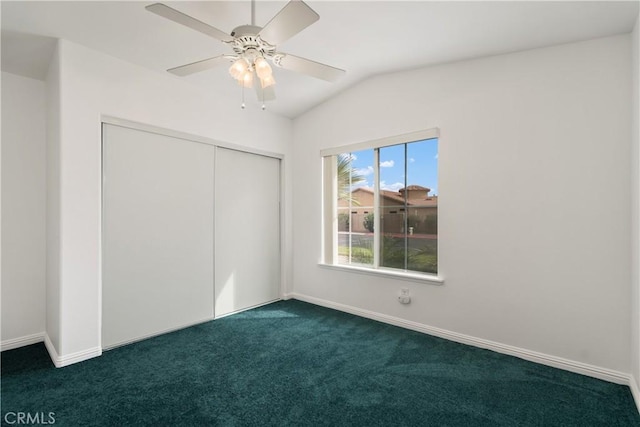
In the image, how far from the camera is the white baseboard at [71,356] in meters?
2.37

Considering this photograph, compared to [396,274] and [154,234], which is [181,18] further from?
[396,274]

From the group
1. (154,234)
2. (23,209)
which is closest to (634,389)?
(154,234)

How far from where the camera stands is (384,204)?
3.51 meters

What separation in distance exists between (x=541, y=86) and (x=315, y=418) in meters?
2.96

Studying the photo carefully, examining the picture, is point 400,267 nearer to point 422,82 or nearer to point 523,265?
point 523,265

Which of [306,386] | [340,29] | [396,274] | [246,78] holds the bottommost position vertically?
[306,386]

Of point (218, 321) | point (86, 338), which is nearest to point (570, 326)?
point (218, 321)

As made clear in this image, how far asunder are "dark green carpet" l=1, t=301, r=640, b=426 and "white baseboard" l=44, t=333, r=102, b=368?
0.17ft

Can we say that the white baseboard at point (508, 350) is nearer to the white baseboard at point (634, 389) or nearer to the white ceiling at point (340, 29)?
the white baseboard at point (634, 389)

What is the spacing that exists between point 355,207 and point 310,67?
6.83 ft

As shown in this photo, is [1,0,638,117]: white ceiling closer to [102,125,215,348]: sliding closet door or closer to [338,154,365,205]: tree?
[102,125,215,348]: sliding closet door

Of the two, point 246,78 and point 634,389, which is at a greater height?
point 246,78

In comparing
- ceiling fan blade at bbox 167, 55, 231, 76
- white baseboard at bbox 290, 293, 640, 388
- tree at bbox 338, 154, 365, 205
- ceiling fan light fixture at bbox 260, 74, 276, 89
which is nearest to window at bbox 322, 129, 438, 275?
tree at bbox 338, 154, 365, 205

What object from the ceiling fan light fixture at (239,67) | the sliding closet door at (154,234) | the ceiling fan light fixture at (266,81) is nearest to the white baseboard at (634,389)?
the ceiling fan light fixture at (266,81)
